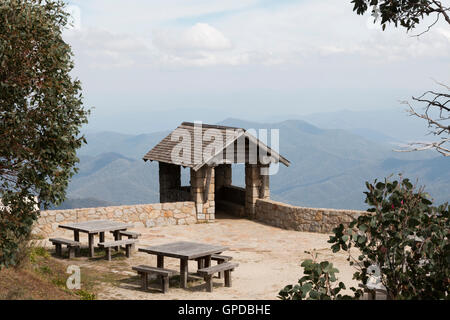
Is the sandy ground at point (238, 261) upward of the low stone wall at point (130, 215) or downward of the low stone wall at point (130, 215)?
downward

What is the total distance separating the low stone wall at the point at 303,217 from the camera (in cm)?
1655

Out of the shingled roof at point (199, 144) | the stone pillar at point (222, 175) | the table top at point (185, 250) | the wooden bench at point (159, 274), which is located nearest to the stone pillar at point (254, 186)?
the shingled roof at point (199, 144)

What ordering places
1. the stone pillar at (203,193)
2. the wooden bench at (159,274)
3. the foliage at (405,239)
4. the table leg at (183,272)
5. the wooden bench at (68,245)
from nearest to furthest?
the foliage at (405,239) → the wooden bench at (159,274) → the table leg at (183,272) → the wooden bench at (68,245) → the stone pillar at (203,193)

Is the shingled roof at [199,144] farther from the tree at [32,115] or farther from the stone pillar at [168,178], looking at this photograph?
the tree at [32,115]

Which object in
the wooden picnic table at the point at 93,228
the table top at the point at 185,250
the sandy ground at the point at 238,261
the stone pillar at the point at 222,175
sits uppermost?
the stone pillar at the point at 222,175

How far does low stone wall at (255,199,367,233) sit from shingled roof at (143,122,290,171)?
1.98 m

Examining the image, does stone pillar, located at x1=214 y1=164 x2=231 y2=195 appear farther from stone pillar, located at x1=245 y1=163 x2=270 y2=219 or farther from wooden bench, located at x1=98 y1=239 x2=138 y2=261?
wooden bench, located at x1=98 y1=239 x2=138 y2=261

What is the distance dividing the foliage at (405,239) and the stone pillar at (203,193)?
12.4 meters

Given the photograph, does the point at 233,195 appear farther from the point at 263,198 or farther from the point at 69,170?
the point at 69,170

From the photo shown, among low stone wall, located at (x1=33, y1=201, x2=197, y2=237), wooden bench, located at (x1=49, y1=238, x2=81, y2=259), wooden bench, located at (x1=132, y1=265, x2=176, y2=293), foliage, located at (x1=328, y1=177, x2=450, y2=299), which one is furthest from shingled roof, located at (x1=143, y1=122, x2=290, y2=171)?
foliage, located at (x1=328, y1=177, x2=450, y2=299)

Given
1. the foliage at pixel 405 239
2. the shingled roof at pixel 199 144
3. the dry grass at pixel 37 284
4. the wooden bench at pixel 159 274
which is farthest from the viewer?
the shingled roof at pixel 199 144

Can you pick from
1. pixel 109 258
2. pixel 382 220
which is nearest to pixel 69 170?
pixel 382 220

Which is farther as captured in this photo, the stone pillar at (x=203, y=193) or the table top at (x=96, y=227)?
Result: the stone pillar at (x=203, y=193)

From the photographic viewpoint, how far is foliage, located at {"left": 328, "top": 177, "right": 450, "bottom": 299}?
6.46 meters
